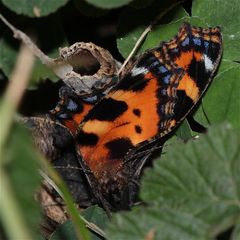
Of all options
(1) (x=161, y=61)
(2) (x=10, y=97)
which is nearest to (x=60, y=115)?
(1) (x=161, y=61)

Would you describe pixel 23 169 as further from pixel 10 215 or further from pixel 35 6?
pixel 35 6

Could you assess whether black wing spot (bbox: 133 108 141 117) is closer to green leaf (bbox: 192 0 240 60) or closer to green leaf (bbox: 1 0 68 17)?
green leaf (bbox: 192 0 240 60)

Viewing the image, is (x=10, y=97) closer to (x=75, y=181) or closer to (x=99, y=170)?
(x=99, y=170)

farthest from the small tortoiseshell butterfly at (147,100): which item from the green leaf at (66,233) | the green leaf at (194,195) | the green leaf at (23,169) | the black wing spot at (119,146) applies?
the green leaf at (23,169)

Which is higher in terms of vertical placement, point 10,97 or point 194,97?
point 10,97

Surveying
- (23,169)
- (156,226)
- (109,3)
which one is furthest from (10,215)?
(109,3)

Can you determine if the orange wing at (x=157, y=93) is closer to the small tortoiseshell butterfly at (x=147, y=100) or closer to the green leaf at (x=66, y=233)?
the small tortoiseshell butterfly at (x=147, y=100)

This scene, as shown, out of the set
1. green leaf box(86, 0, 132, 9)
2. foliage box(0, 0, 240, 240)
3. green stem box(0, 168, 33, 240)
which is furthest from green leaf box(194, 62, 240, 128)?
green stem box(0, 168, 33, 240)
